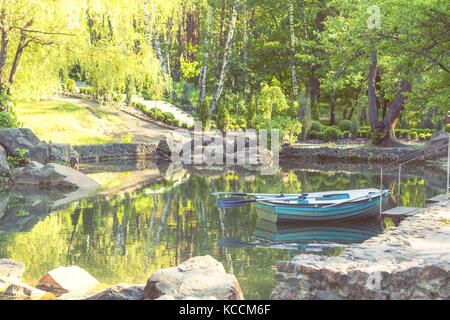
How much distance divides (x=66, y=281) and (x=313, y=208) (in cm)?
699

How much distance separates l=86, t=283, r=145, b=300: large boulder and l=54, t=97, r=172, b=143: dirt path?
23627 millimetres

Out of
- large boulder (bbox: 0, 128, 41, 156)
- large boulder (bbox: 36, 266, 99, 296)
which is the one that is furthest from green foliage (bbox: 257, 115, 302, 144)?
large boulder (bbox: 36, 266, 99, 296)

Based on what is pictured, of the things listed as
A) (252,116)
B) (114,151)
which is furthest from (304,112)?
(114,151)

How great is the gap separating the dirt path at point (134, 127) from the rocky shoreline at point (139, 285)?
22.6 m

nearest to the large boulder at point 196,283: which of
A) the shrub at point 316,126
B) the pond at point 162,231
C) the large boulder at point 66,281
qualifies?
the pond at point 162,231

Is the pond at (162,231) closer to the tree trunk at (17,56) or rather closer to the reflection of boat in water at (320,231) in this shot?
the reflection of boat in water at (320,231)

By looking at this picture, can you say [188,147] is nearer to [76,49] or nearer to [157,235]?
[76,49]

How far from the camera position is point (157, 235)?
40.6 feet

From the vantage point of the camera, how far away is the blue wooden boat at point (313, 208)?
45.3 feet

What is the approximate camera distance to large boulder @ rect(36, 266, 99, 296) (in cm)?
860

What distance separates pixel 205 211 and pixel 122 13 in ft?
35.2

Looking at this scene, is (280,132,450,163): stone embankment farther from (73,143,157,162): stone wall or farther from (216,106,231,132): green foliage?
(73,143,157,162): stone wall

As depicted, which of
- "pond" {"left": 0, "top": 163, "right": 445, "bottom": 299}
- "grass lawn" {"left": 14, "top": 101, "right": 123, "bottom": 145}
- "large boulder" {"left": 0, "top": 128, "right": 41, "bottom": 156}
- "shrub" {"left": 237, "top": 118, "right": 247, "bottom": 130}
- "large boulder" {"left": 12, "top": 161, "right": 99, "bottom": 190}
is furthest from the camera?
"shrub" {"left": 237, "top": 118, "right": 247, "bottom": 130}

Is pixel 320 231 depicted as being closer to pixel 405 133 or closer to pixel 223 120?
pixel 223 120
